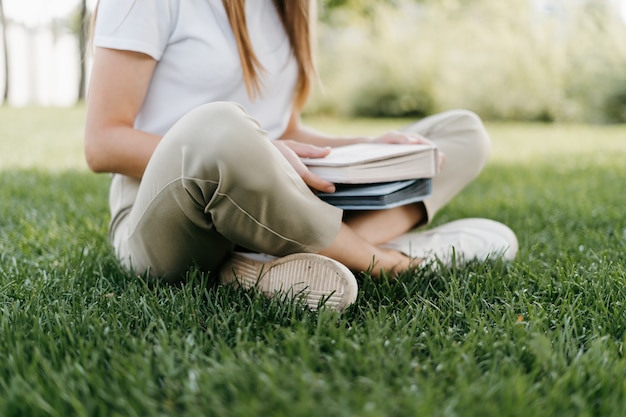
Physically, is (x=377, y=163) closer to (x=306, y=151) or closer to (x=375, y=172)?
(x=375, y=172)

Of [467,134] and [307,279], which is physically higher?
[467,134]

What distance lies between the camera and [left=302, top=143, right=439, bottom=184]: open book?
1.73 metres

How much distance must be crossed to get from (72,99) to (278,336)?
50.7ft

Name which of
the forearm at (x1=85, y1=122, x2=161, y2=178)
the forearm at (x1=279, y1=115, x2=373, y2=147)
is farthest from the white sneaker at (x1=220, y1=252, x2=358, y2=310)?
the forearm at (x1=279, y1=115, x2=373, y2=147)

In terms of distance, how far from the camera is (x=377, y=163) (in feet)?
5.93

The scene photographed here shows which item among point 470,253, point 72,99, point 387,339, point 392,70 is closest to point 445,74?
point 392,70

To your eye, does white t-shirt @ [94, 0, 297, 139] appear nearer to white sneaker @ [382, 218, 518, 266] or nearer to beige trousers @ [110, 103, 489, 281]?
beige trousers @ [110, 103, 489, 281]

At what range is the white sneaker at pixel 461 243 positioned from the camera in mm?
2119

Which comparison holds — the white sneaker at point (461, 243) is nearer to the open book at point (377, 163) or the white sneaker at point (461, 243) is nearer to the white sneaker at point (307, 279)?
the open book at point (377, 163)

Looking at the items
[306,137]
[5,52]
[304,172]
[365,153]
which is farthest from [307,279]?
[5,52]

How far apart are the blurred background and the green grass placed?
6658mm

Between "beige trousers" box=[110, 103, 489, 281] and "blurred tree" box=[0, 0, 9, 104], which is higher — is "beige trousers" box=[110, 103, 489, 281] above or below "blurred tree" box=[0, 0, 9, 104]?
above

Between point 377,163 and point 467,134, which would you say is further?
point 467,134

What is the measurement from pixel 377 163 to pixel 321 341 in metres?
0.54
